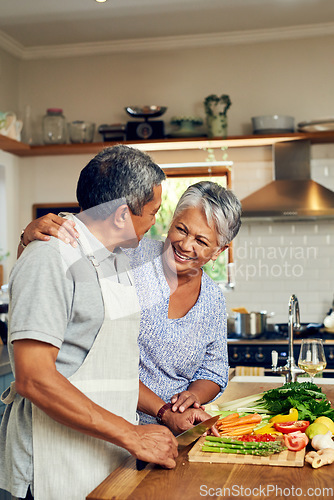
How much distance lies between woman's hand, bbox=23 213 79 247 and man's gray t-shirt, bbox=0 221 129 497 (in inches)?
1.0

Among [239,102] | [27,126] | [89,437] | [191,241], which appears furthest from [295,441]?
Answer: [27,126]

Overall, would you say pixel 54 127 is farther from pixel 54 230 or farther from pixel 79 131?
pixel 54 230

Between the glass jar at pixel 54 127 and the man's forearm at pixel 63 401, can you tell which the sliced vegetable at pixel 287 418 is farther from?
the glass jar at pixel 54 127

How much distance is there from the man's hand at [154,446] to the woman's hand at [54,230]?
46cm

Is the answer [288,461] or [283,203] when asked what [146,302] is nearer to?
[288,461]

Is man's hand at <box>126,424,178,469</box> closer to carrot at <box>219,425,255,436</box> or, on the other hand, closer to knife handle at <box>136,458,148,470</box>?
knife handle at <box>136,458,148,470</box>

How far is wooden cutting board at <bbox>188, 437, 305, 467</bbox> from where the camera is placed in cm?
141

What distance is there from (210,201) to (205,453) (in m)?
0.84

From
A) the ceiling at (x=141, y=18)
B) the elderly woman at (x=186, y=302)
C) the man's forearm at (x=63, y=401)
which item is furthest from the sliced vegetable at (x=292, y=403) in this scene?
the ceiling at (x=141, y=18)

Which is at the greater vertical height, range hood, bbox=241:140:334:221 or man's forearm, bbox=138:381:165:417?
range hood, bbox=241:140:334:221

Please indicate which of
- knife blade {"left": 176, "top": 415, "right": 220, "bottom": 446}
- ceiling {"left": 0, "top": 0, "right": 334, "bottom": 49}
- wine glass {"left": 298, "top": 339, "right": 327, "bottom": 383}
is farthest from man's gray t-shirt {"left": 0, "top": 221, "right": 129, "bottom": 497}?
ceiling {"left": 0, "top": 0, "right": 334, "bottom": 49}

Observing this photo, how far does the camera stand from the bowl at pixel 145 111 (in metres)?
4.69

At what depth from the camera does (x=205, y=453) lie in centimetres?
146

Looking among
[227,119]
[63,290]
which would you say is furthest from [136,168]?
[227,119]
